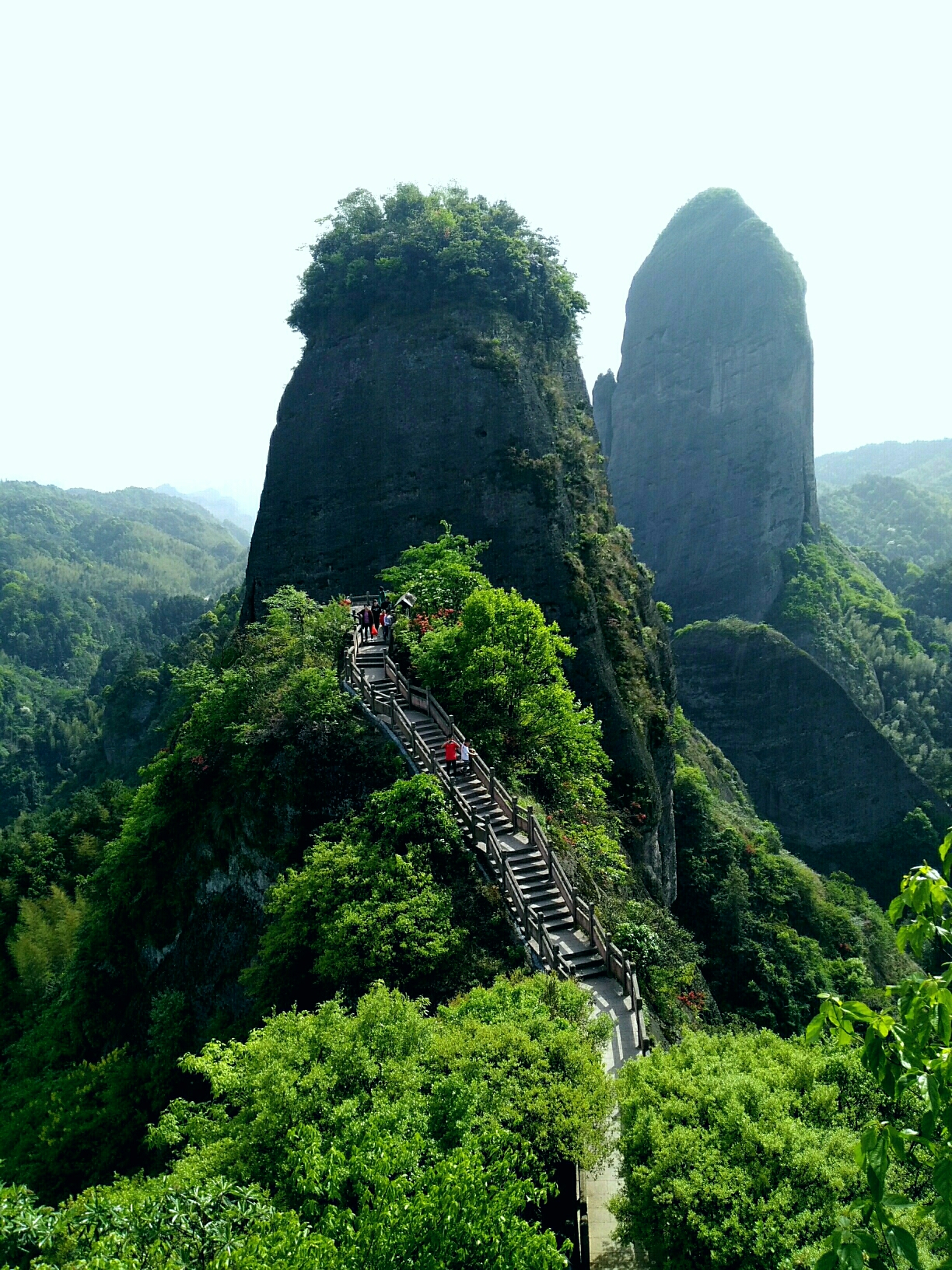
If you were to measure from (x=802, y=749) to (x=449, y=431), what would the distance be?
42.7m

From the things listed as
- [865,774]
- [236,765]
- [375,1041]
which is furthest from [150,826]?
[865,774]

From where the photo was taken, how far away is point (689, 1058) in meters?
9.19

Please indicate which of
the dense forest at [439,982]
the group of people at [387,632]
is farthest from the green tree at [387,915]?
the group of people at [387,632]

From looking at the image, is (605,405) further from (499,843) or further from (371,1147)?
(371,1147)

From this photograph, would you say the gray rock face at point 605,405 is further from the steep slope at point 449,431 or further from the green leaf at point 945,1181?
the green leaf at point 945,1181

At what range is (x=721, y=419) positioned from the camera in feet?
301

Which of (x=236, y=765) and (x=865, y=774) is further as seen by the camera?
(x=865, y=774)

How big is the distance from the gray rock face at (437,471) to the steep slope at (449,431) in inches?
2.9

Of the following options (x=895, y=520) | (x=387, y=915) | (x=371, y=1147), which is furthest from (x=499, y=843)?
(x=895, y=520)

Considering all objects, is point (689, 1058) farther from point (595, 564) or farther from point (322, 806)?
point (595, 564)

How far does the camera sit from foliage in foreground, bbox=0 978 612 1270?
6688 mm

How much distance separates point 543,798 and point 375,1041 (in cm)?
982

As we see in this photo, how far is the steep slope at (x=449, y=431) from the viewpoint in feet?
107

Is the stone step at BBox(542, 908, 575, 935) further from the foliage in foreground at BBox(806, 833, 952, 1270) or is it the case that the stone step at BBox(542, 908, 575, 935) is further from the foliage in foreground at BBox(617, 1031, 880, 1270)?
the foliage in foreground at BBox(806, 833, 952, 1270)
